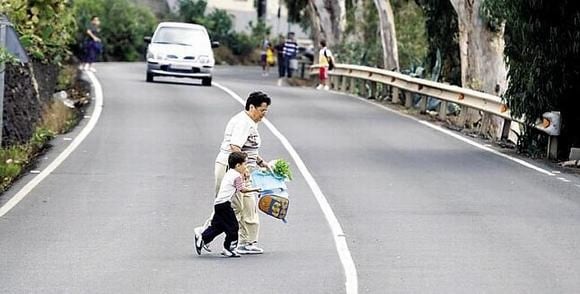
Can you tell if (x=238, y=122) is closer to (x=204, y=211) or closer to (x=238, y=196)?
(x=238, y=196)

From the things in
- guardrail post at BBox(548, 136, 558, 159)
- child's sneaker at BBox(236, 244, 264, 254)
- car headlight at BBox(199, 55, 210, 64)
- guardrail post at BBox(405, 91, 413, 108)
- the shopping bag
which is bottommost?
guardrail post at BBox(405, 91, 413, 108)

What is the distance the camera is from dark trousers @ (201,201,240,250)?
11.6m

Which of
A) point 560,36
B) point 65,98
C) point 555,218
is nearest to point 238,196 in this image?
point 555,218

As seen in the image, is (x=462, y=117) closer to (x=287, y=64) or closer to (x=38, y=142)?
(x=38, y=142)

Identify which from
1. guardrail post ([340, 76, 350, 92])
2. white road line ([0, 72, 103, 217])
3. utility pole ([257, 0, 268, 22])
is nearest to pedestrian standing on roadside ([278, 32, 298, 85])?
guardrail post ([340, 76, 350, 92])

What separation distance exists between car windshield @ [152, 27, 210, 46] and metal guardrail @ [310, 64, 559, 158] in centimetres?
441

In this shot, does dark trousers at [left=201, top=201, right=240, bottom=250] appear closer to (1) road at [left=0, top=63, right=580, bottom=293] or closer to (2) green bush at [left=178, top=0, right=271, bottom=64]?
(1) road at [left=0, top=63, right=580, bottom=293]

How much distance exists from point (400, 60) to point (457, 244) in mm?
34222

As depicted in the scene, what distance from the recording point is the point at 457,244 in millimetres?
12469

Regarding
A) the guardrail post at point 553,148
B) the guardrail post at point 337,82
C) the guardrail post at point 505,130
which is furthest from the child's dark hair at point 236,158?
the guardrail post at point 337,82

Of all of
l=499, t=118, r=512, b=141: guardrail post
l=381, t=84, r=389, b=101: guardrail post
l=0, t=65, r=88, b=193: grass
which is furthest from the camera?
l=381, t=84, r=389, b=101: guardrail post

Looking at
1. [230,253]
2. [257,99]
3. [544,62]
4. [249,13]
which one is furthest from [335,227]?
[249,13]

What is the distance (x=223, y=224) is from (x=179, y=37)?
27.8 m

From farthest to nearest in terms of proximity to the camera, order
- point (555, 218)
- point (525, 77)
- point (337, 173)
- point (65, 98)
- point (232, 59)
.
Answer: point (232, 59)
point (65, 98)
point (525, 77)
point (337, 173)
point (555, 218)
